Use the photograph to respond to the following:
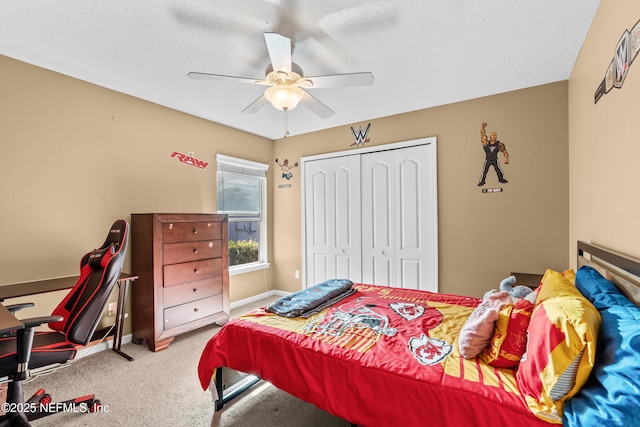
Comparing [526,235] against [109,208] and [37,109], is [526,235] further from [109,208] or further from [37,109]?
[37,109]

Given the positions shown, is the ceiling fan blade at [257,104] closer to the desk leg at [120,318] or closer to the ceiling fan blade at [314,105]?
the ceiling fan blade at [314,105]

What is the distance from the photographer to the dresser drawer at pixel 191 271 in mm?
3049

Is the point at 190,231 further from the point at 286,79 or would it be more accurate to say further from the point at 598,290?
the point at 598,290

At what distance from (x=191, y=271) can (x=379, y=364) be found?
8.17ft

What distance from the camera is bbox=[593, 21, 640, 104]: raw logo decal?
1322 millimetres

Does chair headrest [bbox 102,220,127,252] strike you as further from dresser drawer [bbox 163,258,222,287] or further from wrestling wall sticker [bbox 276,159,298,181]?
wrestling wall sticker [bbox 276,159,298,181]

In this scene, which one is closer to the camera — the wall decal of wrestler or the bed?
the bed

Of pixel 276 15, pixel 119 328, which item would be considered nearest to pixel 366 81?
pixel 276 15

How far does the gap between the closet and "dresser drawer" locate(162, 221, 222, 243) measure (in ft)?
4.96

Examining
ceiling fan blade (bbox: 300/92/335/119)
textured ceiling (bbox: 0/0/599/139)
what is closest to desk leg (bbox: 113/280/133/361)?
textured ceiling (bbox: 0/0/599/139)

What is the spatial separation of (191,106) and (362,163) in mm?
2285

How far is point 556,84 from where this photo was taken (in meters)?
2.87

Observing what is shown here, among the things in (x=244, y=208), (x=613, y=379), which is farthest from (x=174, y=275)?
(x=613, y=379)

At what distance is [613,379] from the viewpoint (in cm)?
92
